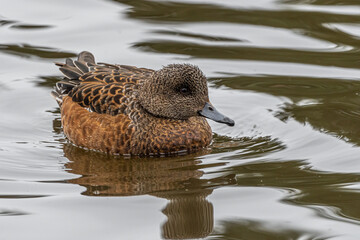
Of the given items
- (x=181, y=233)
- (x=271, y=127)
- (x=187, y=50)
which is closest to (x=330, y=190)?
(x=181, y=233)

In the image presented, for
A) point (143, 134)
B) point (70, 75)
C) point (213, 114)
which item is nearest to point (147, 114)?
point (143, 134)

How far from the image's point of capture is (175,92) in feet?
32.2

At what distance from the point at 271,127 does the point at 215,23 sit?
4.31m

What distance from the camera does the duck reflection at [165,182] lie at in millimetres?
7574

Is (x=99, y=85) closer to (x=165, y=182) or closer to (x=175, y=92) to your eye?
(x=175, y=92)

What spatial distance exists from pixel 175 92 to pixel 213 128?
127 cm

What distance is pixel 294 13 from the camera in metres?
14.4

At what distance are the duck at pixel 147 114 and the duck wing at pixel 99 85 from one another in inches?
0.4

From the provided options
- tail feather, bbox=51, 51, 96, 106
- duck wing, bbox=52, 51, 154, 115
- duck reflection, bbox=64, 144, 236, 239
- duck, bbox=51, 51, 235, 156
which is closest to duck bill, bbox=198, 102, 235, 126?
duck, bbox=51, 51, 235, 156

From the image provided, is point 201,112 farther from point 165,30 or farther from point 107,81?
point 165,30

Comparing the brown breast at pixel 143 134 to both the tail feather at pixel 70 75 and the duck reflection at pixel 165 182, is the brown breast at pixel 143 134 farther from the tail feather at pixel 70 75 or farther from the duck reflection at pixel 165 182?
the tail feather at pixel 70 75

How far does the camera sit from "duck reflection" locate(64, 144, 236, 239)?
757 centimetres

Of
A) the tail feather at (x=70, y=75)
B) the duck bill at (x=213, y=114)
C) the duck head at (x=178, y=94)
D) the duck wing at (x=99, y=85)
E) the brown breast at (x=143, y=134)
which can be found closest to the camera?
the duck bill at (x=213, y=114)

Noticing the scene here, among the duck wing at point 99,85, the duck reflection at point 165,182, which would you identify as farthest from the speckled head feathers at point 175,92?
the duck reflection at point 165,182
